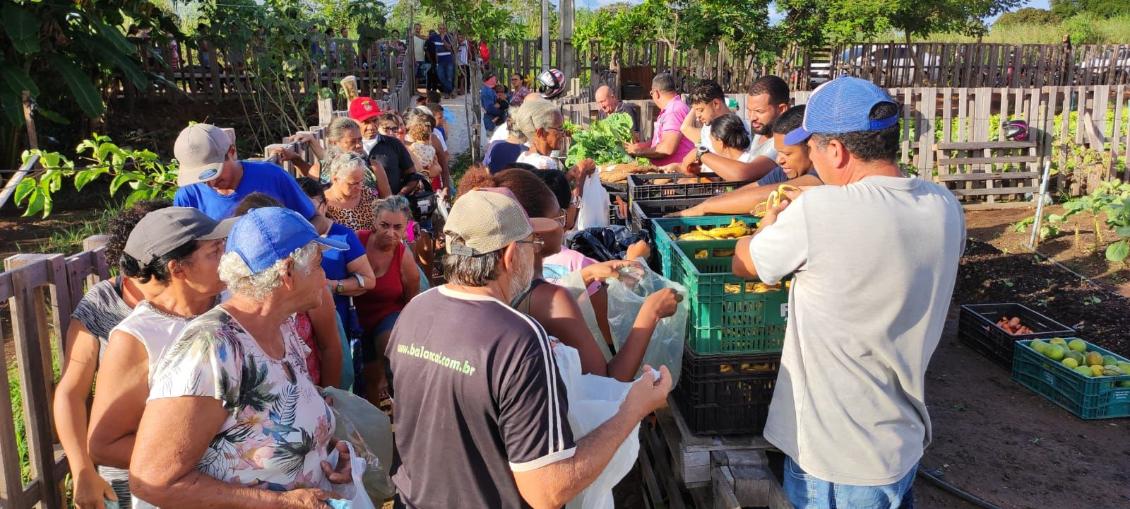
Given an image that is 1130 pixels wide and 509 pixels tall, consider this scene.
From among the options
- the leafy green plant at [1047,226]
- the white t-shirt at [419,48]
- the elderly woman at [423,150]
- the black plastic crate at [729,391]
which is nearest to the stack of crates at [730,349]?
the black plastic crate at [729,391]

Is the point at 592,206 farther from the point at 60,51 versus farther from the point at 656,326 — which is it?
the point at 60,51

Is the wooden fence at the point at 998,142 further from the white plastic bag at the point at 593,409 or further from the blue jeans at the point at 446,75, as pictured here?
the white plastic bag at the point at 593,409

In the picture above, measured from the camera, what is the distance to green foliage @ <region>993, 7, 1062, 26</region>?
175 feet

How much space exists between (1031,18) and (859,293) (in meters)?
65.7

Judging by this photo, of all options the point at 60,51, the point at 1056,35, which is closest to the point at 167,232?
the point at 60,51

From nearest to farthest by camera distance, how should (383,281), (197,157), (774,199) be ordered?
(774,199)
(197,157)
(383,281)

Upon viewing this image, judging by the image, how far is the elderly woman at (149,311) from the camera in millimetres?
2451

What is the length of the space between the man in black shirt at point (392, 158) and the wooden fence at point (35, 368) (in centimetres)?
353

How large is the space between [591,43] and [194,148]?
1939 cm

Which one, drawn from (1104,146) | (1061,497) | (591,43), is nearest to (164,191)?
(1061,497)

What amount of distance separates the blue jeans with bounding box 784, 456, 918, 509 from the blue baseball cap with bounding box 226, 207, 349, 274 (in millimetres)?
1726

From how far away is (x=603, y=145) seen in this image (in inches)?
285

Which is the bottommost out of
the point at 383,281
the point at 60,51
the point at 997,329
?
the point at 997,329

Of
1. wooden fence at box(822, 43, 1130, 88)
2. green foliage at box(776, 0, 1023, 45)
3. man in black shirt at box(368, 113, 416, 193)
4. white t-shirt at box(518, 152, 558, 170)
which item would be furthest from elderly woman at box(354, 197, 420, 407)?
green foliage at box(776, 0, 1023, 45)
